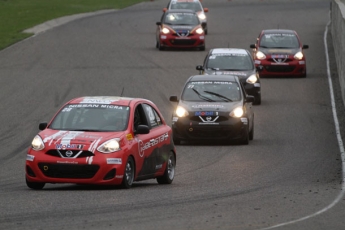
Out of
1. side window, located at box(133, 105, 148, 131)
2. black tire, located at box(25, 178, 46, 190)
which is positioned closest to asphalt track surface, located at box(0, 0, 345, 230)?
black tire, located at box(25, 178, 46, 190)

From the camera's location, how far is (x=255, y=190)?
15094 mm

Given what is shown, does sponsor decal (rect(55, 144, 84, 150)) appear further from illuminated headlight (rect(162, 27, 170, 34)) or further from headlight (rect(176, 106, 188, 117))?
illuminated headlight (rect(162, 27, 170, 34))

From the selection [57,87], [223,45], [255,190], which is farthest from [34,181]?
[223,45]

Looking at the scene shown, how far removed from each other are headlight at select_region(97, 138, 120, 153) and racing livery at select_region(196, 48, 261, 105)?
46.8ft

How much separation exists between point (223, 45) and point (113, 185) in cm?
2855

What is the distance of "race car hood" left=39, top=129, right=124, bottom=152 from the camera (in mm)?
14336

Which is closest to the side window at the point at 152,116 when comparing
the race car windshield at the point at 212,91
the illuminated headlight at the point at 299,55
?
the race car windshield at the point at 212,91

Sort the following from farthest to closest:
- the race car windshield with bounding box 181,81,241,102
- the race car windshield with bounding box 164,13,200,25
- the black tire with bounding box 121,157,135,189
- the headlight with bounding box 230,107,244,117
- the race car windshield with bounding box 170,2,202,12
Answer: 1. the race car windshield with bounding box 170,2,202,12
2. the race car windshield with bounding box 164,13,200,25
3. the race car windshield with bounding box 181,81,241,102
4. the headlight with bounding box 230,107,244,117
5. the black tire with bounding box 121,157,135,189

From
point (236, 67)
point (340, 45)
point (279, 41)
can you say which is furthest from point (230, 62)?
point (279, 41)

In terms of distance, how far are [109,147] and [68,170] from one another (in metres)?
0.64

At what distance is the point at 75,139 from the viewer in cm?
1447

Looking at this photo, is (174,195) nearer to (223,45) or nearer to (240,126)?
(240,126)

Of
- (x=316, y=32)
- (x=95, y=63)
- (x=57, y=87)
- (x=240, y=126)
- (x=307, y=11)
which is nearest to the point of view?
(x=240, y=126)

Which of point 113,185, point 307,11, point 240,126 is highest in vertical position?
point 113,185
